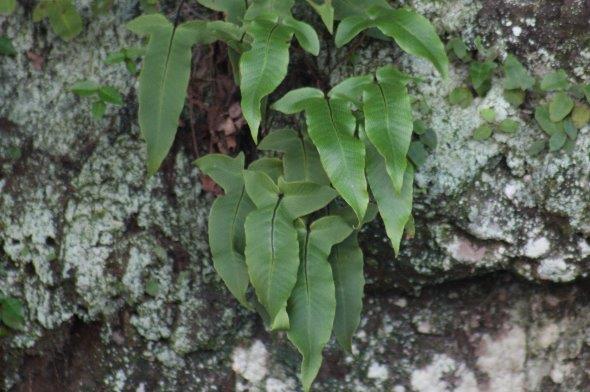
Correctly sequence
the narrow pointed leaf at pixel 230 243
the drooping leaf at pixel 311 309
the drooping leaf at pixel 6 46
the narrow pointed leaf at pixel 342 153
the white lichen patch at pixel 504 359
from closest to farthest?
1. the narrow pointed leaf at pixel 342 153
2. the drooping leaf at pixel 311 309
3. the narrow pointed leaf at pixel 230 243
4. the white lichen patch at pixel 504 359
5. the drooping leaf at pixel 6 46

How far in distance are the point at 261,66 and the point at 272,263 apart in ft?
1.53

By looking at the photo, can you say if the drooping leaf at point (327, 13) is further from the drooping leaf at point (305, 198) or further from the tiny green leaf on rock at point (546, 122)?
the tiny green leaf on rock at point (546, 122)

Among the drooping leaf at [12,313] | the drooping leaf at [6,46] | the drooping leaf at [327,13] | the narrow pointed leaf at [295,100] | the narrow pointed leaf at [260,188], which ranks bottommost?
the drooping leaf at [12,313]

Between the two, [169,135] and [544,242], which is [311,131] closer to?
[169,135]

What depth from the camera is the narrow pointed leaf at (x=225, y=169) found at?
87.8 inches

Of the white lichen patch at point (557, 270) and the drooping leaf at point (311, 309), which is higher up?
the white lichen patch at point (557, 270)

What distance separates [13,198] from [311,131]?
109 centimetres

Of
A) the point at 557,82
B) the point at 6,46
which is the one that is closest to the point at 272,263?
the point at 557,82

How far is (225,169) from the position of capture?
2.26 metres

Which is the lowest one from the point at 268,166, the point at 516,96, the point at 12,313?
the point at 12,313

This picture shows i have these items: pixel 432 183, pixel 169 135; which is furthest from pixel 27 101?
pixel 432 183

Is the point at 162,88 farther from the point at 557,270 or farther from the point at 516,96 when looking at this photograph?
the point at 557,270

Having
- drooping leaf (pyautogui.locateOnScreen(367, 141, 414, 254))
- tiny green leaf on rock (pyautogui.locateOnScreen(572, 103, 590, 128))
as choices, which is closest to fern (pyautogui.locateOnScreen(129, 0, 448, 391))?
drooping leaf (pyautogui.locateOnScreen(367, 141, 414, 254))

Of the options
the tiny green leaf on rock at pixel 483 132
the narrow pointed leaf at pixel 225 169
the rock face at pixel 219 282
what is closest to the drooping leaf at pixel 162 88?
the narrow pointed leaf at pixel 225 169
